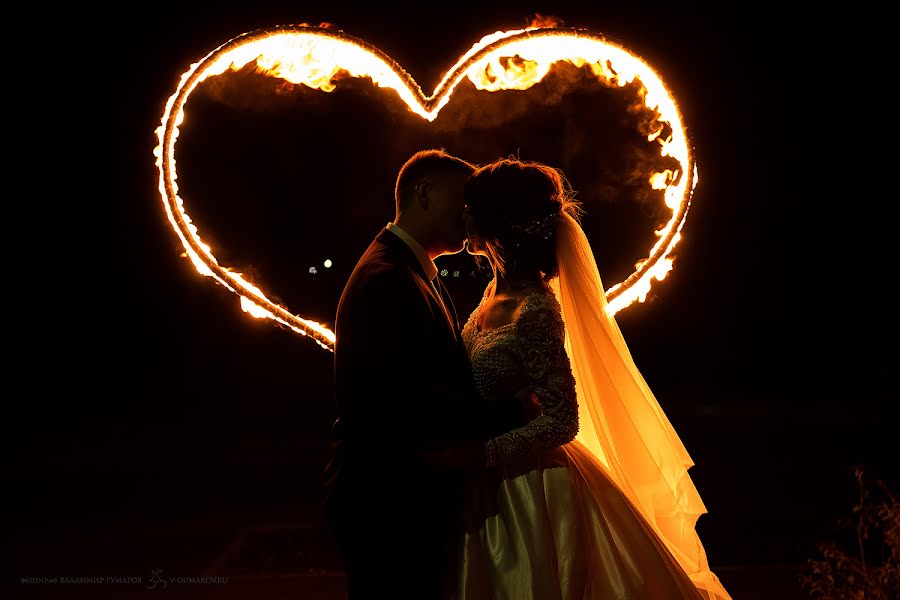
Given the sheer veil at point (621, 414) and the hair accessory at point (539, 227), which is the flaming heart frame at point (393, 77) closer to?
the sheer veil at point (621, 414)

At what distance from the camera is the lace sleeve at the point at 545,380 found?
3057mm

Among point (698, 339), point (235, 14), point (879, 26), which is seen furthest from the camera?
point (698, 339)

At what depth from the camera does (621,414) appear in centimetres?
346

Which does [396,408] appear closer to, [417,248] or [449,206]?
[417,248]

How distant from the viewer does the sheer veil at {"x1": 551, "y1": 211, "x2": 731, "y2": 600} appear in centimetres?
342

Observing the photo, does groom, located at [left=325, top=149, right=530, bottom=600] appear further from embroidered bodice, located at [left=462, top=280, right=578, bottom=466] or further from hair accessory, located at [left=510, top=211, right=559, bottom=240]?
hair accessory, located at [left=510, top=211, right=559, bottom=240]

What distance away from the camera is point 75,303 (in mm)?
18562

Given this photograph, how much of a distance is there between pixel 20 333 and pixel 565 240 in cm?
1797

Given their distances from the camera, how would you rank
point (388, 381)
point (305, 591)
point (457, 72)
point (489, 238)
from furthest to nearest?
point (305, 591), point (457, 72), point (489, 238), point (388, 381)

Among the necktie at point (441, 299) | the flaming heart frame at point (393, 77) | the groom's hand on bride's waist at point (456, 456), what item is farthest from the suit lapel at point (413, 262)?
the flaming heart frame at point (393, 77)

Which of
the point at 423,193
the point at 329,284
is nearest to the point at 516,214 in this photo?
the point at 423,193

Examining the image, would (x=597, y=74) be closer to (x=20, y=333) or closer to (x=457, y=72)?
(x=457, y=72)

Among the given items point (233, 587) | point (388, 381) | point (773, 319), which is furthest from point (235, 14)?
point (773, 319)

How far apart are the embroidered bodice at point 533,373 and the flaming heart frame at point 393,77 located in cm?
88
